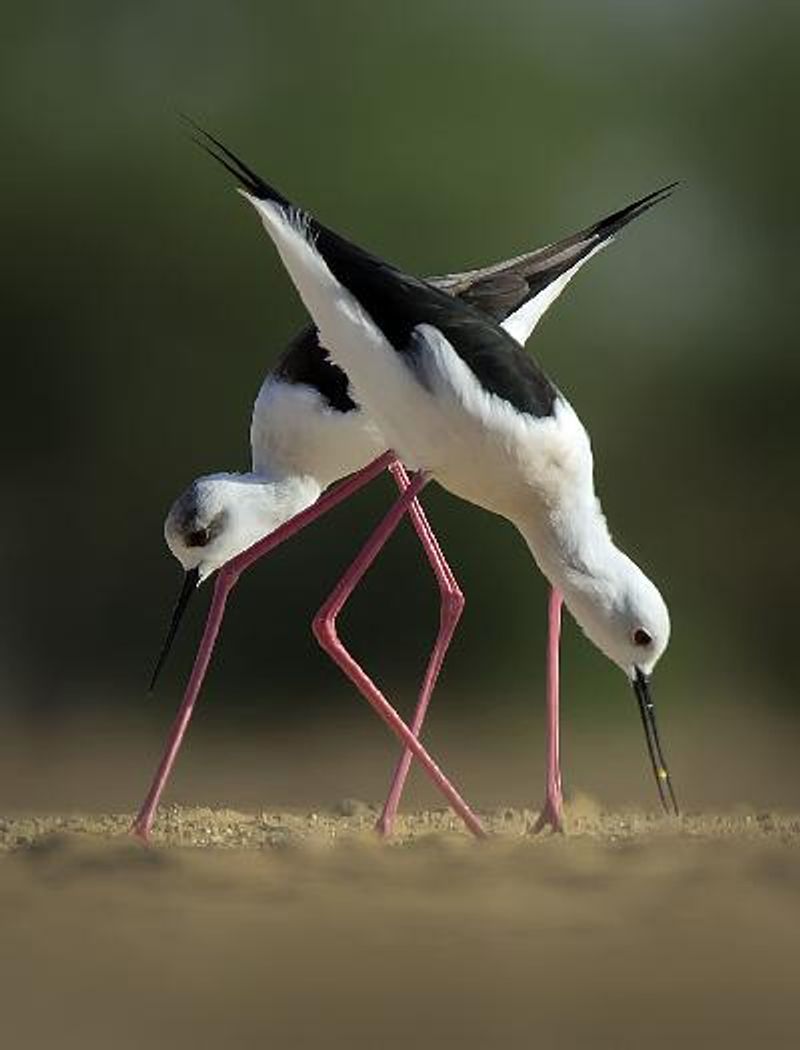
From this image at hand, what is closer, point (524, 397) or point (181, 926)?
point (181, 926)

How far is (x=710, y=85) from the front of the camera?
33.2 feet

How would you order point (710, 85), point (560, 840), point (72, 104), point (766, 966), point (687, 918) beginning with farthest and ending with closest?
point (710, 85)
point (72, 104)
point (560, 840)
point (687, 918)
point (766, 966)

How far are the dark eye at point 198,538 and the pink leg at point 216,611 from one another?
9 centimetres

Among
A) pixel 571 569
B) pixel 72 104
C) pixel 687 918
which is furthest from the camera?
pixel 72 104

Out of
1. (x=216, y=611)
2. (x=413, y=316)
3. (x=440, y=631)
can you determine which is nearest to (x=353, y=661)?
(x=216, y=611)

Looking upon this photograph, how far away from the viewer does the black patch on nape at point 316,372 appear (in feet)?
16.6

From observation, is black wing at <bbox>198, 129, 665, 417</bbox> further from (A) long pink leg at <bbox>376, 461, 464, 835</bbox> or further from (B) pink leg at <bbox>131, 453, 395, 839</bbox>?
(A) long pink leg at <bbox>376, 461, 464, 835</bbox>

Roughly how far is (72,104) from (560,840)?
5.99m

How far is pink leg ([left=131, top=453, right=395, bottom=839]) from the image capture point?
15.6 ft

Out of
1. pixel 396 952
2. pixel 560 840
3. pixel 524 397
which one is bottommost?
pixel 560 840

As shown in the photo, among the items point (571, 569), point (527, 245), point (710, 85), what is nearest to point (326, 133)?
point (527, 245)

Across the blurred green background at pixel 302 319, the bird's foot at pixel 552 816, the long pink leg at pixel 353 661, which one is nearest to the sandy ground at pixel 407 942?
the long pink leg at pixel 353 661

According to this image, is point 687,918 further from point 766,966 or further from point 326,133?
point 326,133

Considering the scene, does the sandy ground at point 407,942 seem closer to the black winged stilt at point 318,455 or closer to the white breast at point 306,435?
the black winged stilt at point 318,455
